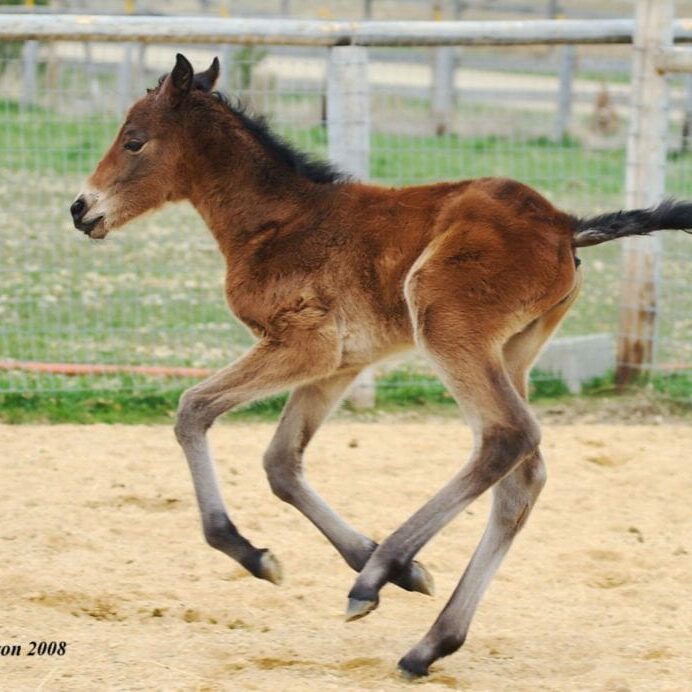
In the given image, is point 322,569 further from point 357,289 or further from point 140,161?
point 140,161

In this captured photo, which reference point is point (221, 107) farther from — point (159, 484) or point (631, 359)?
point (631, 359)

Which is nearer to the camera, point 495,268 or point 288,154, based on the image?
point 495,268

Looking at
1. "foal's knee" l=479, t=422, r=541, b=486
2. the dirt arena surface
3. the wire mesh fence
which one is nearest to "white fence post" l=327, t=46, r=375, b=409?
the wire mesh fence

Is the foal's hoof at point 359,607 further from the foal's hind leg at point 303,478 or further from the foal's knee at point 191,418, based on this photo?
the foal's knee at point 191,418

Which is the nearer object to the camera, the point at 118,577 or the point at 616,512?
the point at 118,577

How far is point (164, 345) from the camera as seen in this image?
8.31m

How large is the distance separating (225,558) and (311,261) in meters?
1.33

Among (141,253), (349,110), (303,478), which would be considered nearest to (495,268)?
(303,478)

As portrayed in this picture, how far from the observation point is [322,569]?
5309 mm

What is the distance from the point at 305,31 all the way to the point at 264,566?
3.80m

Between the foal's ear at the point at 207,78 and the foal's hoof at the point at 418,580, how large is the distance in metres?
1.95

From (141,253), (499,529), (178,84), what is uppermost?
(178,84)

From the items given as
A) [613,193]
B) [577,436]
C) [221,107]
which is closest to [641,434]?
[577,436]

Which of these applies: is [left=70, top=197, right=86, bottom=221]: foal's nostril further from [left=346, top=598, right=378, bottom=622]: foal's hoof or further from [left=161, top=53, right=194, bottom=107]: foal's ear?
[left=346, top=598, right=378, bottom=622]: foal's hoof
